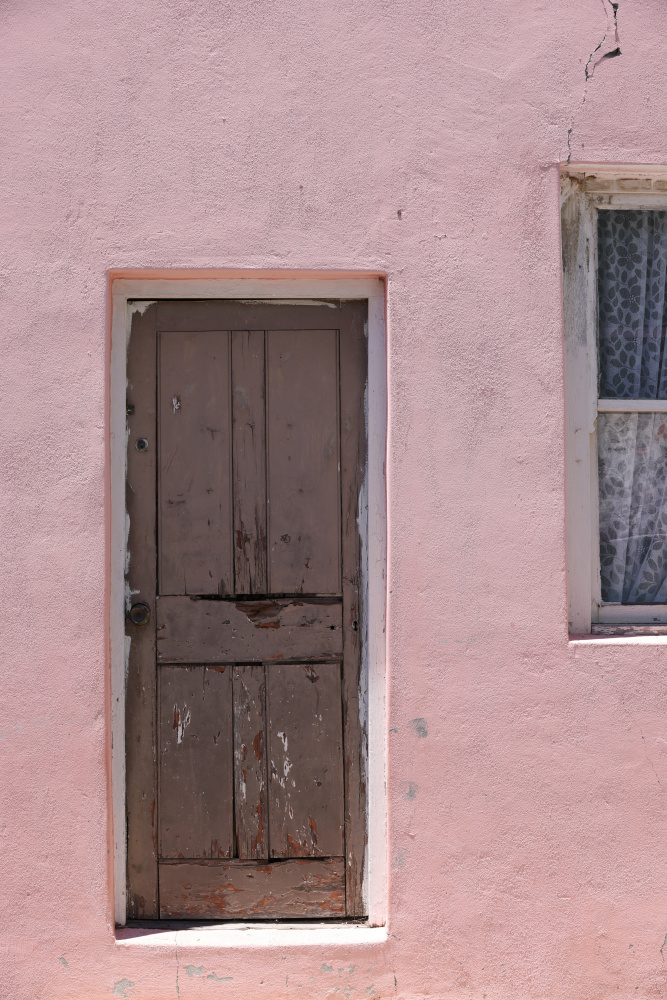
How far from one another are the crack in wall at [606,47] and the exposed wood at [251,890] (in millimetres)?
2679

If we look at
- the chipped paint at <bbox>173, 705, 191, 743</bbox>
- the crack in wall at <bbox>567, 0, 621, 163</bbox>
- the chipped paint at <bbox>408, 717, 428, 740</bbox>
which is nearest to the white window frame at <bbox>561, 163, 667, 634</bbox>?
the crack in wall at <bbox>567, 0, 621, 163</bbox>

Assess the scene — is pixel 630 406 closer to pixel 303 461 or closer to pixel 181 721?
pixel 303 461

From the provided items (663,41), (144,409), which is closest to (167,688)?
(144,409)

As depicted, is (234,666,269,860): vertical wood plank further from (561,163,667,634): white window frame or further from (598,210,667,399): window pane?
→ (598,210,667,399): window pane

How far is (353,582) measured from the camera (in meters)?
2.85

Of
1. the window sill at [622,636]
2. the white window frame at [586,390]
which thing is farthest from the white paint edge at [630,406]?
the window sill at [622,636]

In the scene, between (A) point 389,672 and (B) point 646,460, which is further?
(B) point 646,460

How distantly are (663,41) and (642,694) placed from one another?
2213mm

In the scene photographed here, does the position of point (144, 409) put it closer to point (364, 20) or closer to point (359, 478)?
point (359, 478)

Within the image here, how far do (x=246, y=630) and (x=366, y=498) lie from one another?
2.00 feet

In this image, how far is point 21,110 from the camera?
2.75 m

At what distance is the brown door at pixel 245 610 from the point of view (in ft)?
9.23

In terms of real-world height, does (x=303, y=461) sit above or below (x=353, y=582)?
above

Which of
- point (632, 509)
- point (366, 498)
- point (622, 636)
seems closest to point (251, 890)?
point (366, 498)
